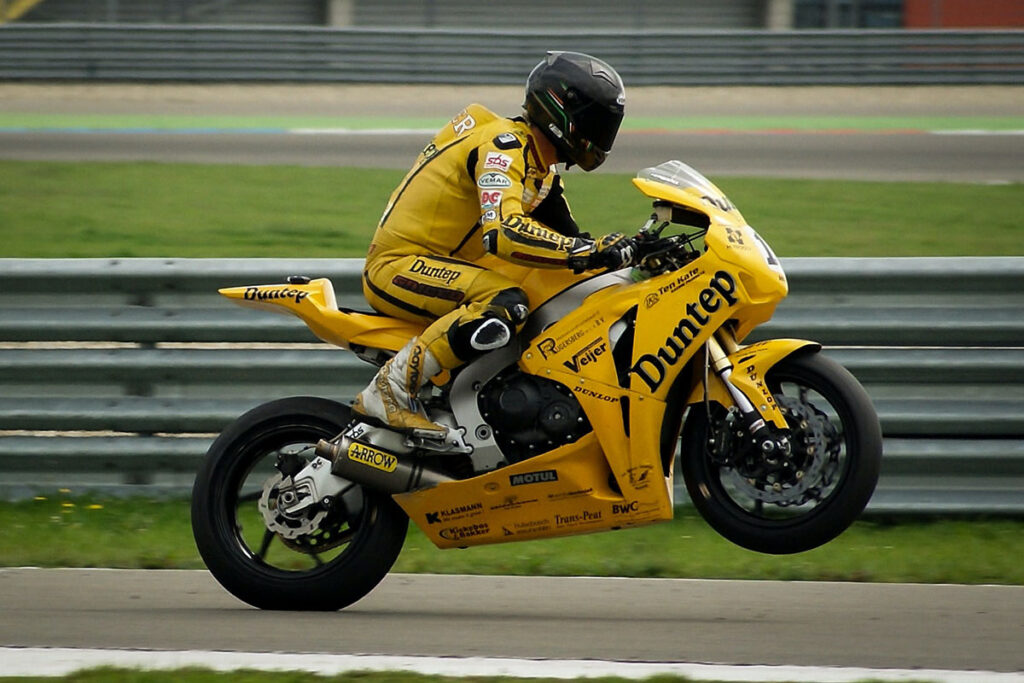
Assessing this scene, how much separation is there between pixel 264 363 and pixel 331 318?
156cm

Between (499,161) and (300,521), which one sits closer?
(499,161)

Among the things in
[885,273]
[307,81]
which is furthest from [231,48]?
[885,273]

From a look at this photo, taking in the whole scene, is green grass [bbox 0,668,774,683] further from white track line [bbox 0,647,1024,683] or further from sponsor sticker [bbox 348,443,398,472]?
sponsor sticker [bbox 348,443,398,472]

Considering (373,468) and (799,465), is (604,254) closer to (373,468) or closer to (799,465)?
(799,465)

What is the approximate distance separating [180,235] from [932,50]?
503 inches

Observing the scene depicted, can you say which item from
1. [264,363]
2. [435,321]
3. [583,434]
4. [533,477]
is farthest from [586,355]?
[264,363]

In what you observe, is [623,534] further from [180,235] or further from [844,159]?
[844,159]

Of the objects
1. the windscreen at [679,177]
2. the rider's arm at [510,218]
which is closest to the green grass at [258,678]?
the rider's arm at [510,218]

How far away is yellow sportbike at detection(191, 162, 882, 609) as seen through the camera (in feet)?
16.2

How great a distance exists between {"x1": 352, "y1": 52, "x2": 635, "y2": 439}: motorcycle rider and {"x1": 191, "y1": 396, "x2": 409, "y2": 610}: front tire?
28 centimetres

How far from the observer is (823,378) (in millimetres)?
4949

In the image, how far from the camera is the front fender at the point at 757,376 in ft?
16.2

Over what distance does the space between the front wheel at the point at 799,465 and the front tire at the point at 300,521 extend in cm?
113

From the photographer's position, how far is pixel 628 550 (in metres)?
6.27
